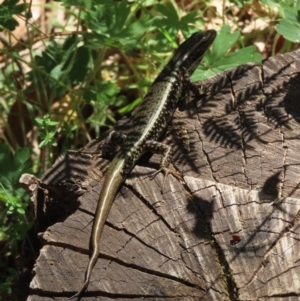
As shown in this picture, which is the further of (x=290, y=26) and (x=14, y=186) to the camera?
(x=14, y=186)

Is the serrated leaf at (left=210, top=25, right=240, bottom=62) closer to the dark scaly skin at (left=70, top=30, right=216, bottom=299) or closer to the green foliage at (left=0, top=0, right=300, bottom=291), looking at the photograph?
the green foliage at (left=0, top=0, right=300, bottom=291)

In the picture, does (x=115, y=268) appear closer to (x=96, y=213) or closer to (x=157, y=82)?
(x=96, y=213)

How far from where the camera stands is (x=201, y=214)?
2893 mm

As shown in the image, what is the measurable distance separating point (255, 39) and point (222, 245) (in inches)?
124

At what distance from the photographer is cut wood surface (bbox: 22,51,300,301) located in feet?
8.93

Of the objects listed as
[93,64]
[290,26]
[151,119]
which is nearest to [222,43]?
[290,26]

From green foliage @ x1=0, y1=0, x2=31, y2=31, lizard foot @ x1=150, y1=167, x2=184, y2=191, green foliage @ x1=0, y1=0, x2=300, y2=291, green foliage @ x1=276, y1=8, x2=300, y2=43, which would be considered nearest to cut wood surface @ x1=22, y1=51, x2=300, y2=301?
lizard foot @ x1=150, y1=167, x2=184, y2=191

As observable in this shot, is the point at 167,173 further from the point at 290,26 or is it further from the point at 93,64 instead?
the point at 93,64

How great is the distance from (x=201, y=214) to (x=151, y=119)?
40.0 inches

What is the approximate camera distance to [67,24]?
546 centimetres

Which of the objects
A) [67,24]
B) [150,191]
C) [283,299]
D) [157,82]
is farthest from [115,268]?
[67,24]

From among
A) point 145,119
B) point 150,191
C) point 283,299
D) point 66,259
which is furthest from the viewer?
point 145,119

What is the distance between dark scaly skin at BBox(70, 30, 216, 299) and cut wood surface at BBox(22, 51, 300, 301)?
6 centimetres

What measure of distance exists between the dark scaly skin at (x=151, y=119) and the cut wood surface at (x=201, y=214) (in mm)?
59
